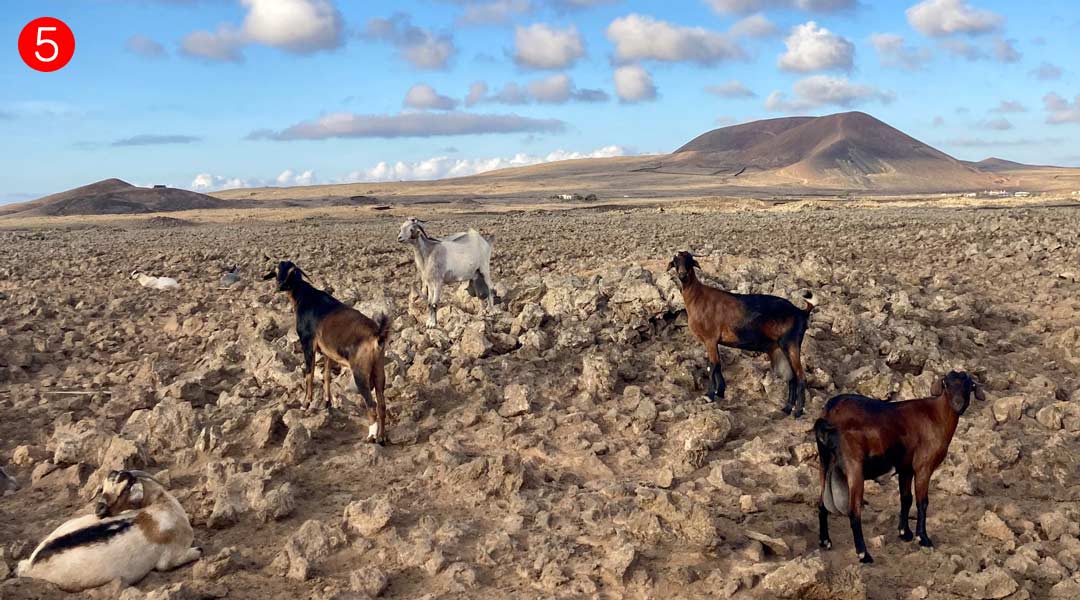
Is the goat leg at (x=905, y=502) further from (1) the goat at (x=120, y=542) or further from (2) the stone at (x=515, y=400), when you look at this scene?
(1) the goat at (x=120, y=542)

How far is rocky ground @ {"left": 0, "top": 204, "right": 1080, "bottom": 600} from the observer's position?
199 inches

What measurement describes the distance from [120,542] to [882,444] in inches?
176

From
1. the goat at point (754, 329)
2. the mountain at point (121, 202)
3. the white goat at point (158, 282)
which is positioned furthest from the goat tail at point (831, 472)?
the mountain at point (121, 202)

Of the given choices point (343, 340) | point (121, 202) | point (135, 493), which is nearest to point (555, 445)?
point (343, 340)

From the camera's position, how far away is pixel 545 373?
26.8ft

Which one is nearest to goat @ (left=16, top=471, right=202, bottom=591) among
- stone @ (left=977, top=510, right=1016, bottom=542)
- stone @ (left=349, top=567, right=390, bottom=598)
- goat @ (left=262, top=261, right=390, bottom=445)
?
stone @ (left=349, top=567, right=390, bottom=598)

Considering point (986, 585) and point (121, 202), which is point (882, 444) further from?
point (121, 202)

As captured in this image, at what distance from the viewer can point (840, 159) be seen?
150m

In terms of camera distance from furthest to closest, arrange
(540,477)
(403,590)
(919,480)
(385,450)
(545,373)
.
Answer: (545,373) < (385,450) < (540,477) < (919,480) < (403,590)

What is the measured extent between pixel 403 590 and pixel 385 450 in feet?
6.60

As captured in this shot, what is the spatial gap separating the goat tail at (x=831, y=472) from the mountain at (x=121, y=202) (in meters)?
55.5

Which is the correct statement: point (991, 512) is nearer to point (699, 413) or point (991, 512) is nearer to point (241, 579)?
point (699, 413)

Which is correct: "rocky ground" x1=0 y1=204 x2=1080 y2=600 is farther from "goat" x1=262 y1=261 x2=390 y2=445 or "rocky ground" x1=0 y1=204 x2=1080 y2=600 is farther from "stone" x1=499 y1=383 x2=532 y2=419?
"goat" x1=262 y1=261 x2=390 y2=445

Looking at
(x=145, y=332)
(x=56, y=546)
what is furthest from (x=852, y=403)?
(x=145, y=332)
